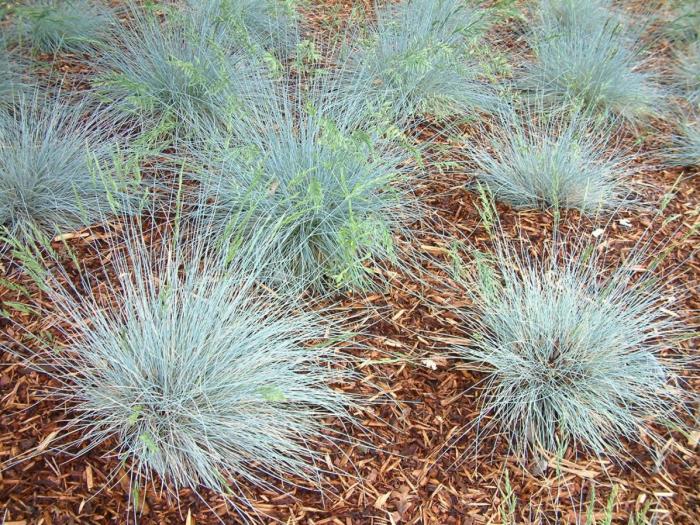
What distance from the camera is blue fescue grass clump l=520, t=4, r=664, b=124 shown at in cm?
368

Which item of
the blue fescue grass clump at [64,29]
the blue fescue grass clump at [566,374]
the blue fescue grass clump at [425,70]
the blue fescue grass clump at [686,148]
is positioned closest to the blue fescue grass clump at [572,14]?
the blue fescue grass clump at [425,70]

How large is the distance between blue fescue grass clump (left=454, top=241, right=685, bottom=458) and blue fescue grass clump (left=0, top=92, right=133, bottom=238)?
157cm

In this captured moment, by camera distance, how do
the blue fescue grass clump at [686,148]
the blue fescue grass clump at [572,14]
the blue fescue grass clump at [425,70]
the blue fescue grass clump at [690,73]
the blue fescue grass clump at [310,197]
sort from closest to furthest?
the blue fescue grass clump at [310,197] → the blue fescue grass clump at [425,70] → the blue fescue grass clump at [686,148] → the blue fescue grass clump at [690,73] → the blue fescue grass clump at [572,14]

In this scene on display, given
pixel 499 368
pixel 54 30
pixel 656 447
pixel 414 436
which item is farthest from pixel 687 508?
pixel 54 30

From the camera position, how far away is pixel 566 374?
84.1 inches

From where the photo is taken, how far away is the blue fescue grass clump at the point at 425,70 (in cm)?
331

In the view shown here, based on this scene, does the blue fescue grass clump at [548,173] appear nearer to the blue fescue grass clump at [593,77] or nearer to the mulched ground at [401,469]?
the blue fescue grass clump at [593,77]

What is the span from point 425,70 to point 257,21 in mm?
1311

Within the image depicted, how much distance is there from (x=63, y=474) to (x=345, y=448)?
845mm

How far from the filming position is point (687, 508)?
6.36 ft

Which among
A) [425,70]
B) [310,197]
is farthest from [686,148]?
[310,197]

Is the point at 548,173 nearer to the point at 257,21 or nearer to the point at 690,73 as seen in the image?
the point at 690,73

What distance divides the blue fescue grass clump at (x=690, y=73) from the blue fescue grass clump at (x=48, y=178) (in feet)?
11.7

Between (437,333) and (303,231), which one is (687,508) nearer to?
(437,333)
